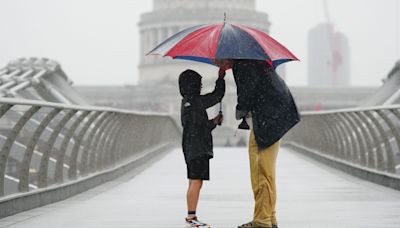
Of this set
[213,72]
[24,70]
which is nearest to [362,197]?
[24,70]

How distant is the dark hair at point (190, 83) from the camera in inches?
352

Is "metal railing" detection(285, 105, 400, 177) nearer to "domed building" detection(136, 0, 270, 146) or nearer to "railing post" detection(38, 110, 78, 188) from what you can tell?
"railing post" detection(38, 110, 78, 188)

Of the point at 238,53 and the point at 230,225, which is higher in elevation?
the point at 238,53

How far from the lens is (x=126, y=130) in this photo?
1853 cm

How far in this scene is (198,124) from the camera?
29.8 feet

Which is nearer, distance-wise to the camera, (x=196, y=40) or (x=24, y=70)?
(x=196, y=40)

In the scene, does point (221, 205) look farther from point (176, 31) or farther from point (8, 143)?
point (176, 31)

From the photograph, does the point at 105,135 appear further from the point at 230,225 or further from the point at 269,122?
the point at 269,122

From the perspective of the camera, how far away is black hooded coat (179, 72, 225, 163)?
899 centimetres

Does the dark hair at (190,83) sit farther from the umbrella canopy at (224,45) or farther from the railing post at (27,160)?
the railing post at (27,160)

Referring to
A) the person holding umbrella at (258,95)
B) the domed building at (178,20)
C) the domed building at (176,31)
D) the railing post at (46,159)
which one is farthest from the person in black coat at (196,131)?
the domed building at (178,20)

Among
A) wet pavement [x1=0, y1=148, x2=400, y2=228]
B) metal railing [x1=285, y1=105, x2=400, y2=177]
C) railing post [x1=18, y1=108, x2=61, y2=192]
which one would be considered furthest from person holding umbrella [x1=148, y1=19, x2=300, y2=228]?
metal railing [x1=285, y1=105, x2=400, y2=177]

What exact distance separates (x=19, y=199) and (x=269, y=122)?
323cm

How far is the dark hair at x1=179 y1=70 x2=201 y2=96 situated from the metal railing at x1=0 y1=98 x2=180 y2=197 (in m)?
1.56
